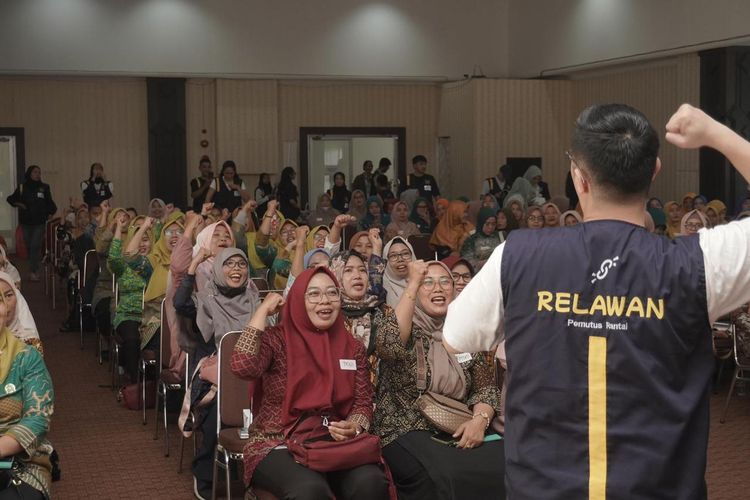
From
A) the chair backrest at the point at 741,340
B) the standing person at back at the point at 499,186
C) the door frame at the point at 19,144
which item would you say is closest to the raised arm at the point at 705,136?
the chair backrest at the point at 741,340

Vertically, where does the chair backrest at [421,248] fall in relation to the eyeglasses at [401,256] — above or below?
below

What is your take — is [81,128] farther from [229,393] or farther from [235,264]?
[229,393]

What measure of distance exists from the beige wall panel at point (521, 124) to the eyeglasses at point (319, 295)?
509 inches

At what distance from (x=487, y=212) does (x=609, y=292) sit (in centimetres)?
822

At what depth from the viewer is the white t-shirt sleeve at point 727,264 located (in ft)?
5.50

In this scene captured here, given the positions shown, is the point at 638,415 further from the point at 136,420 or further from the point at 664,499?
the point at 136,420

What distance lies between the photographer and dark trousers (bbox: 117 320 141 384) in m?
6.95

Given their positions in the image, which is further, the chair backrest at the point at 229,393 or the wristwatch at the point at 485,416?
the chair backrest at the point at 229,393

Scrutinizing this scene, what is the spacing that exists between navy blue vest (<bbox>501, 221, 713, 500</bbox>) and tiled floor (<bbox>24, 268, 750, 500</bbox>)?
3.66 m

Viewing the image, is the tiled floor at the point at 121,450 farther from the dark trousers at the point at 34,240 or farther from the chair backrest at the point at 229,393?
the dark trousers at the point at 34,240

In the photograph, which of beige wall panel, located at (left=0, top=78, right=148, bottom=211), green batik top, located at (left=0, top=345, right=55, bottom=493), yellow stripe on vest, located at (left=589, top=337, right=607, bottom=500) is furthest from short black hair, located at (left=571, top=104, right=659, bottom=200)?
beige wall panel, located at (left=0, top=78, right=148, bottom=211)

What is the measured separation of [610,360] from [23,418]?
263 centimetres

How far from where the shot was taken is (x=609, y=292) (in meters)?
1.73

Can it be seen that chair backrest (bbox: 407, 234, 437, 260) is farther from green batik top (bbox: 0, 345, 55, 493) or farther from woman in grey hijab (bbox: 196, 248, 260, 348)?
green batik top (bbox: 0, 345, 55, 493)
